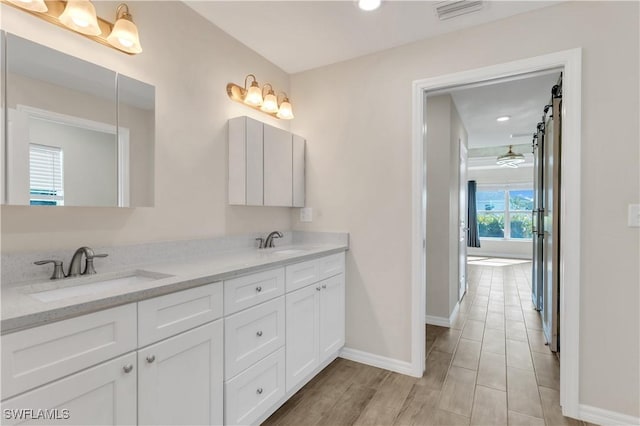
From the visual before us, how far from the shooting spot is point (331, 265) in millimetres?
2465

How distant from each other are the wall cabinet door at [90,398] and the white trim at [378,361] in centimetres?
181

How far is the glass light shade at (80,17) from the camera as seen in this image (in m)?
1.38

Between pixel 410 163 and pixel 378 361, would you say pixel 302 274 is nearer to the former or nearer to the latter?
pixel 378 361

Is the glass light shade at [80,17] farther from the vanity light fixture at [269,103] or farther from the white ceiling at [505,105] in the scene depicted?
the white ceiling at [505,105]

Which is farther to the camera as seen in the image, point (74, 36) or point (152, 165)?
point (152, 165)

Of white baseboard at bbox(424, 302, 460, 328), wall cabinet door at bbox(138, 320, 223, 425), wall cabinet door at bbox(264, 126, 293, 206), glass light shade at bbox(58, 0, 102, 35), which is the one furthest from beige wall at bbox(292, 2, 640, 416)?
glass light shade at bbox(58, 0, 102, 35)

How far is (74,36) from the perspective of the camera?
4.93 ft

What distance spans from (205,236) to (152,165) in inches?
22.7

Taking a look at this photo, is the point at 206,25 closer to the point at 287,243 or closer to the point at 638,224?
the point at 287,243

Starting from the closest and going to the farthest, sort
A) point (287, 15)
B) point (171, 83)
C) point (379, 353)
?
1. point (171, 83)
2. point (287, 15)
3. point (379, 353)

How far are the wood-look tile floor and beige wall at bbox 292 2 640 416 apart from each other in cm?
27

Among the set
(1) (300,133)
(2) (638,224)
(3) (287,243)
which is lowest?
(3) (287,243)

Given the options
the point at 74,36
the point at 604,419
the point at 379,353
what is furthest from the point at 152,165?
the point at 604,419

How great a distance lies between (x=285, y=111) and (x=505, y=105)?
292cm
